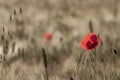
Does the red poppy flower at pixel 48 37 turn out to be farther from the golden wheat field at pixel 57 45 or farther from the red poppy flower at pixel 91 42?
the red poppy flower at pixel 91 42

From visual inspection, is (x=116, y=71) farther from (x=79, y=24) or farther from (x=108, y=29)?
(x=79, y=24)

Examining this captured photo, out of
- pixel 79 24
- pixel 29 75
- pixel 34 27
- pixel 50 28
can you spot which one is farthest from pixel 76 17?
pixel 29 75

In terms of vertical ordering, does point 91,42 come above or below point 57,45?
above

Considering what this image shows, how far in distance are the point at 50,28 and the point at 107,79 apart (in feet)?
9.80

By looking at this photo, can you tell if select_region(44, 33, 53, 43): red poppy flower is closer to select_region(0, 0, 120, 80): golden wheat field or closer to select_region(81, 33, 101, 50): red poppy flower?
select_region(0, 0, 120, 80): golden wheat field

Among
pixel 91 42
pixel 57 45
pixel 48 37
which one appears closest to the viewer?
pixel 91 42

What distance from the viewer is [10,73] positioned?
7.62 ft

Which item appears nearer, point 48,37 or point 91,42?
point 91,42

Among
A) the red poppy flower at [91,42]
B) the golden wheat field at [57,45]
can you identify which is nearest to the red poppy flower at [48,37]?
the golden wheat field at [57,45]

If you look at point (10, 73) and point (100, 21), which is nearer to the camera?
point (10, 73)

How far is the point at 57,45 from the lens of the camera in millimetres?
3902

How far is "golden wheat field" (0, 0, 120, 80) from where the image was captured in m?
2.27

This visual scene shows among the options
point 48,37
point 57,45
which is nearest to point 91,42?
point 48,37

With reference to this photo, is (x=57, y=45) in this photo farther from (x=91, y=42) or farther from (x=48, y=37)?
(x=91, y=42)
